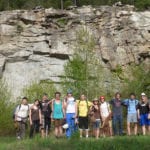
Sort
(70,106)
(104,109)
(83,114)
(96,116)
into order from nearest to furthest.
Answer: (70,106), (83,114), (104,109), (96,116)

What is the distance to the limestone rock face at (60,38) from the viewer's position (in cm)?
4966

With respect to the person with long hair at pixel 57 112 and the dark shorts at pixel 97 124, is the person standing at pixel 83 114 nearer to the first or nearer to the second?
the dark shorts at pixel 97 124

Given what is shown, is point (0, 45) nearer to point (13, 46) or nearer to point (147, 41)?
point (13, 46)

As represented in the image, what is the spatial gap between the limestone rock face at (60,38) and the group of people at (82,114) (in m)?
29.4

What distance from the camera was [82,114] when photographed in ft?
63.2

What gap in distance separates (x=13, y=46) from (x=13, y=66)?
2.19 metres

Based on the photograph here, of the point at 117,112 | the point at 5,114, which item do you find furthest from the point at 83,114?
the point at 5,114

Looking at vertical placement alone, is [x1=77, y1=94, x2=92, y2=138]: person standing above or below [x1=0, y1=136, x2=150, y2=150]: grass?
above

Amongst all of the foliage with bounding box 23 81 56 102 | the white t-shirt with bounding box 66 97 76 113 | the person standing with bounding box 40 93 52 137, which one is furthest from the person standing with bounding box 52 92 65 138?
the foliage with bounding box 23 81 56 102

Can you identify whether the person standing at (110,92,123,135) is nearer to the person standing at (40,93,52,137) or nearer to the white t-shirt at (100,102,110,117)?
Result: the white t-shirt at (100,102,110,117)

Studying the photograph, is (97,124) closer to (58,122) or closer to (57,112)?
(58,122)

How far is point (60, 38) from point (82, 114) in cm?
3141

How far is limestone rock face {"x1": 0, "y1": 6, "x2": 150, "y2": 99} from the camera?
49656 mm

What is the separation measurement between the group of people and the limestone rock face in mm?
29385
